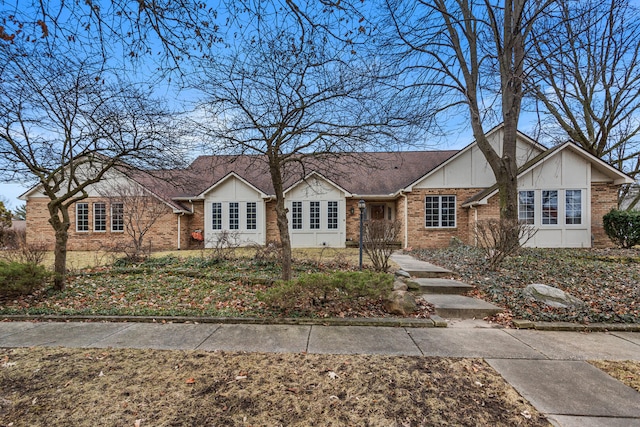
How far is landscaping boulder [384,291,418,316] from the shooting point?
513 centimetres

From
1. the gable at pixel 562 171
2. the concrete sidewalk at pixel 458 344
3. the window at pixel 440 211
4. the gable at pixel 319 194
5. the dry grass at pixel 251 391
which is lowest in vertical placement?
the concrete sidewalk at pixel 458 344

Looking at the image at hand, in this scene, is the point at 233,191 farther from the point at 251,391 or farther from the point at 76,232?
the point at 251,391

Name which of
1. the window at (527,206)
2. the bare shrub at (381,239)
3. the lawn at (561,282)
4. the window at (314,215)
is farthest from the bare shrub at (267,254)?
the window at (527,206)

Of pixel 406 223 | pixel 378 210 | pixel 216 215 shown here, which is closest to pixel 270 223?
pixel 216 215

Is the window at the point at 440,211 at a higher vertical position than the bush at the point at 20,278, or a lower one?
higher

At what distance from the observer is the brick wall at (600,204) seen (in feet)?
43.1

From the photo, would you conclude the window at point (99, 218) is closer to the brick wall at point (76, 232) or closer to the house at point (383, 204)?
the house at point (383, 204)

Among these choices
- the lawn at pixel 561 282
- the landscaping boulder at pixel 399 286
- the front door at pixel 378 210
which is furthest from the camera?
the front door at pixel 378 210

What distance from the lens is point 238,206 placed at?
1630 cm

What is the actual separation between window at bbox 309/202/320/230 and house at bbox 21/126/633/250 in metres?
0.05

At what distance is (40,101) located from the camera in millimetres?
5930

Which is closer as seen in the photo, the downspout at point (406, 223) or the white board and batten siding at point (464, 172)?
the white board and batten siding at point (464, 172)

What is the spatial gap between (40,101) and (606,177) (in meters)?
20.1

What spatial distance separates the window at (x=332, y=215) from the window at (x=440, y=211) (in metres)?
4.65
